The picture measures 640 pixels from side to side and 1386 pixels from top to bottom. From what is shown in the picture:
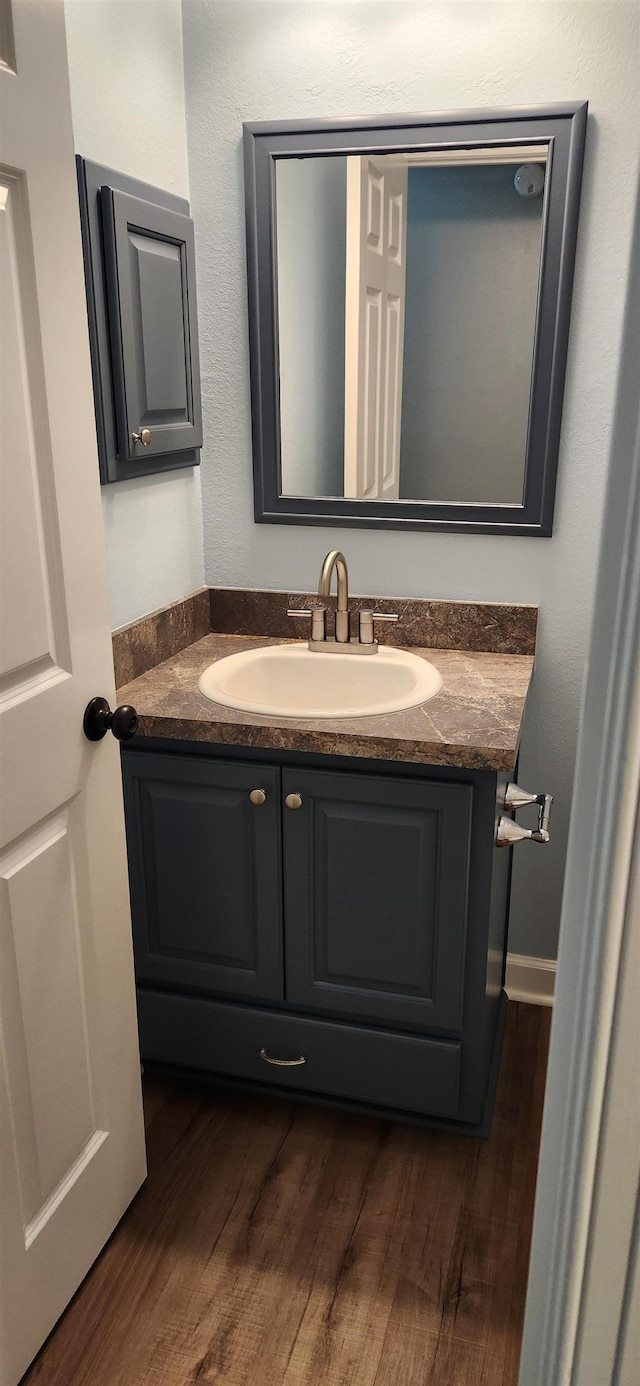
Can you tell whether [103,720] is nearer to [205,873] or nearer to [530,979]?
[205,873]

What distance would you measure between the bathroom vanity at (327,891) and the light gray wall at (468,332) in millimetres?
429

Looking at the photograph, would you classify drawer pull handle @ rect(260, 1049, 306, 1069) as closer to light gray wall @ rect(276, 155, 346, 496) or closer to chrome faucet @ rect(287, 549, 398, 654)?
chrome faucet @ rect(287, 549, 398, 654)

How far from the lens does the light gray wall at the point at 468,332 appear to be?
1.87 m

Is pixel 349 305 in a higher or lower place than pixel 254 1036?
higher

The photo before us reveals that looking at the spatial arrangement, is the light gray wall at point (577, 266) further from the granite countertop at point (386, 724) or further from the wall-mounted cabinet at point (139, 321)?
the granite countertop at point (386, 724)

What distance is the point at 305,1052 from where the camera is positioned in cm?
184

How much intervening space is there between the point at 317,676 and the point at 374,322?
2.37 ft

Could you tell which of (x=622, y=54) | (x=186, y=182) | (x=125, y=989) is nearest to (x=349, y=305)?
(x=186, y=182)

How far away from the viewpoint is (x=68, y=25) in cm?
156

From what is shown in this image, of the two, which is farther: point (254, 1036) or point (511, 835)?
point (254, 1036)

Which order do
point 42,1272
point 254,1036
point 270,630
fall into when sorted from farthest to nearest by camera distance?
point 270,630 → point 254,1036 → point 42,1272

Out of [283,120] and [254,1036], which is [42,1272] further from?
[283,120]

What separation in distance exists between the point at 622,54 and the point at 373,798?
1.38 meters

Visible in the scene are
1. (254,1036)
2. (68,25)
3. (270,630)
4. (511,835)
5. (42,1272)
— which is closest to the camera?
(42,1272)
